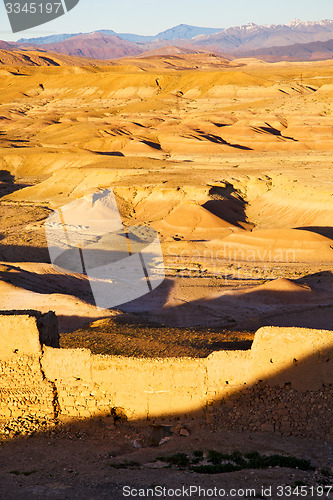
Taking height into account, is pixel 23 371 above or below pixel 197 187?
above

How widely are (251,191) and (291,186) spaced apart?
289cm

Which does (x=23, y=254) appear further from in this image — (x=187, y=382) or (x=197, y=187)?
(x=187, y=382)

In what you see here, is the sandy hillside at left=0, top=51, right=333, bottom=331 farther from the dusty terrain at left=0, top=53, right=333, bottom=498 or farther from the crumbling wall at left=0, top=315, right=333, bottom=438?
the crumbling wall at left=0, top=315, right=333, bottom=438

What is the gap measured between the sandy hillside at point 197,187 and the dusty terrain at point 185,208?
106mm

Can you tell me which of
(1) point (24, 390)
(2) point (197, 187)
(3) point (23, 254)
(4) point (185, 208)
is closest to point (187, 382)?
(1) point (24, 390)

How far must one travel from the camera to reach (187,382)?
9742mm

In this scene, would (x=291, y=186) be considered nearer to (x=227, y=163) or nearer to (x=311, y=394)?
(x=227, y=163)

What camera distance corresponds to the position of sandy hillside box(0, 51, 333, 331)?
65.6 ft

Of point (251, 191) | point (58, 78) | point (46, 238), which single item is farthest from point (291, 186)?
point (58, 78)

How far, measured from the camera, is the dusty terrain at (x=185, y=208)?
41.6ft

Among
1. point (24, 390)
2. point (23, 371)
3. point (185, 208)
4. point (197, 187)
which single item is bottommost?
point (185, 208)

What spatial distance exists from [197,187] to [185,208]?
2455 millimetres

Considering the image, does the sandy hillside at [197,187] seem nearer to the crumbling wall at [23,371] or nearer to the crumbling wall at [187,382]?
the crumbling wall at [23,371]

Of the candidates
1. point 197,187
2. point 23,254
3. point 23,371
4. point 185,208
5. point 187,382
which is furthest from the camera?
point 197,187
